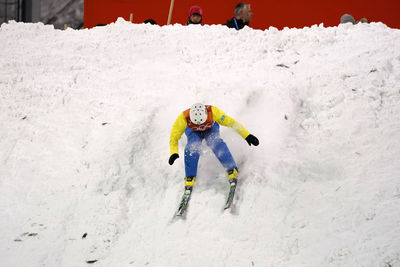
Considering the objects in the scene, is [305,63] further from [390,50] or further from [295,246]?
[295,246]

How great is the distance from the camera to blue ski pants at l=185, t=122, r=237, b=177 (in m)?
4.00

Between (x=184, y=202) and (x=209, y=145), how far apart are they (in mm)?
707

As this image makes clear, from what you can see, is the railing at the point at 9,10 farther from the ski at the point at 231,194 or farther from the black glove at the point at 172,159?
the ski at the point at 231,194

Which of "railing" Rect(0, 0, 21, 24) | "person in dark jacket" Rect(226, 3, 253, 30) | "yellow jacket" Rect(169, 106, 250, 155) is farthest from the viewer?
"railing" Rect(0, 0, 21, 24)

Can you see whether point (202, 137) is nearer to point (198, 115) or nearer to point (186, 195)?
point (198, 115)

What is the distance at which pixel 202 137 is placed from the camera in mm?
4219

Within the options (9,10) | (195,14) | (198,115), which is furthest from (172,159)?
(9,10)

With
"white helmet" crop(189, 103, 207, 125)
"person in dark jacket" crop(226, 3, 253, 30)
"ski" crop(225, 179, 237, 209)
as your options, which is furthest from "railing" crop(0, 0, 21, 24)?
"ski" crop(225, 179, 237, 209)

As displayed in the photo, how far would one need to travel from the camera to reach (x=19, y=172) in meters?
4.69

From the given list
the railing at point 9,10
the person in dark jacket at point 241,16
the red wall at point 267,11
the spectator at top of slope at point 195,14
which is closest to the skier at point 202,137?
the person in dark jacket at point 241,16

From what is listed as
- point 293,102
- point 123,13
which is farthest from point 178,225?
point 123,13

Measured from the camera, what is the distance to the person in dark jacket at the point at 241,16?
6636 millimetres

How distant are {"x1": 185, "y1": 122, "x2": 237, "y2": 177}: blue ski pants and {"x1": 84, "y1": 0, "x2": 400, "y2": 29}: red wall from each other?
6.32 m

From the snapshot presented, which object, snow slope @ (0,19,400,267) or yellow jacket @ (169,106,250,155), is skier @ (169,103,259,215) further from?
snow slope @ (0,19,400,267)
